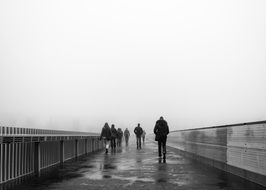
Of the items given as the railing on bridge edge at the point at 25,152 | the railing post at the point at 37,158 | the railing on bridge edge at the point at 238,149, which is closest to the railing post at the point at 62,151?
the railing on bridge edge at the point at 25,152

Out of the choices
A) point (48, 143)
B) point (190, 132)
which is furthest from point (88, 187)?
point (190, 132)

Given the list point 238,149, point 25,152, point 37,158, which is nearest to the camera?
point 238,149

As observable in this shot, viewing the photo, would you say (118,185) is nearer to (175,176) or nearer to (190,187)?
(190,187)

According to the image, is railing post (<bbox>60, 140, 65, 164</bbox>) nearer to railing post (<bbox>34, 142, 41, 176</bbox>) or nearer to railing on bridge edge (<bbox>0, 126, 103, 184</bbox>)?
→ railing on bridge edge (<bbox>0, 126, 103, 184</bbox>)

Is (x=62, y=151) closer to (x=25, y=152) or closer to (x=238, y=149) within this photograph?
(x=25, y=152)

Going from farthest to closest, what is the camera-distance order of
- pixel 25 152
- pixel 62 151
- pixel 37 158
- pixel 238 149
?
1. pixel 62 151
2. pixel 37 158
3. pixel 25 152
4. pixel 238 149

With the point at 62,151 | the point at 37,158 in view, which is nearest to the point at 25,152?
the point at 37,158

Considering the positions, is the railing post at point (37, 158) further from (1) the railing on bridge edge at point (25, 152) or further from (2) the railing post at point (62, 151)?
→ (2) the railing post at point (62, 151)

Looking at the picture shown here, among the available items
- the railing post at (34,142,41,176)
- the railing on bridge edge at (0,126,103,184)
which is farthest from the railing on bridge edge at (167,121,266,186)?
the railing post at (34,142,41,176)

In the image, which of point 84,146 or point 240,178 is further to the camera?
point 84,146

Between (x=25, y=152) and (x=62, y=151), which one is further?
(x=62, y=151)

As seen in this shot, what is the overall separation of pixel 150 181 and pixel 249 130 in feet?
8.81

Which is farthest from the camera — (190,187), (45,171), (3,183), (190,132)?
(190,132)

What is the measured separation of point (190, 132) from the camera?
69.0 feet
